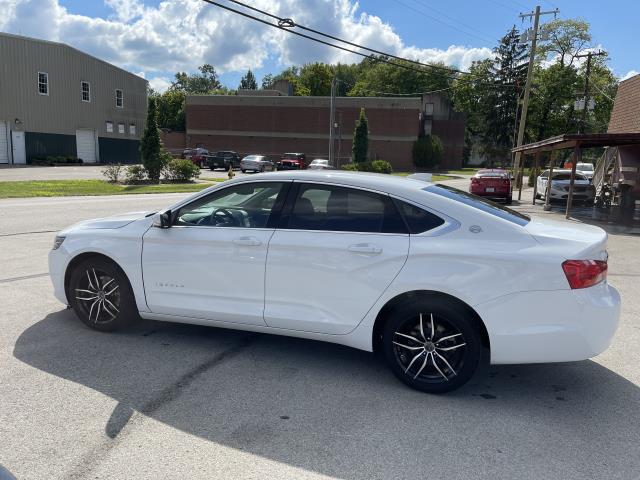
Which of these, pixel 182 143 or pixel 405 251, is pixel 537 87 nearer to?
pixel 182 143

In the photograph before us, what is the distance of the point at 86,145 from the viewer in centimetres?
4453

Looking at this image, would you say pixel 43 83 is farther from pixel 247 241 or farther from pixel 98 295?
pixel 247 241

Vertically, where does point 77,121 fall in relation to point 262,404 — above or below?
above

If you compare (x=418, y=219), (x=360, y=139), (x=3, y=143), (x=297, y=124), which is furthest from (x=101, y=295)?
(x=297, y=124)

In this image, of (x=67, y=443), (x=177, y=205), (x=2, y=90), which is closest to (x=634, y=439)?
(x=67, y=443)

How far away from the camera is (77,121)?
42.9 meters

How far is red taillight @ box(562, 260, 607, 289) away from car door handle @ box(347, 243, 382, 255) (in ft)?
4.21

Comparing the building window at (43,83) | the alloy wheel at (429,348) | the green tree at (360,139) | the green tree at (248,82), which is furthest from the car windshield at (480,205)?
the green tree at (248,82)

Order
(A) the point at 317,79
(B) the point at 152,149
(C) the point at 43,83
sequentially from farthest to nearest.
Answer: (A) the point at 317,79 → (C) the point at 43,83 → (B) the point at 152,149

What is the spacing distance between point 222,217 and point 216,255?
40 cm

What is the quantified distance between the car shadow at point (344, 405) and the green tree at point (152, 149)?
901 inches

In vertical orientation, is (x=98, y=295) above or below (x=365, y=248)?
below

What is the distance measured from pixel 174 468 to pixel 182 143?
62278mm

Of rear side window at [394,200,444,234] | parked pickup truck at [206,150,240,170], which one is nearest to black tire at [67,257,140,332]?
rear side window at [394,200,444,234]
